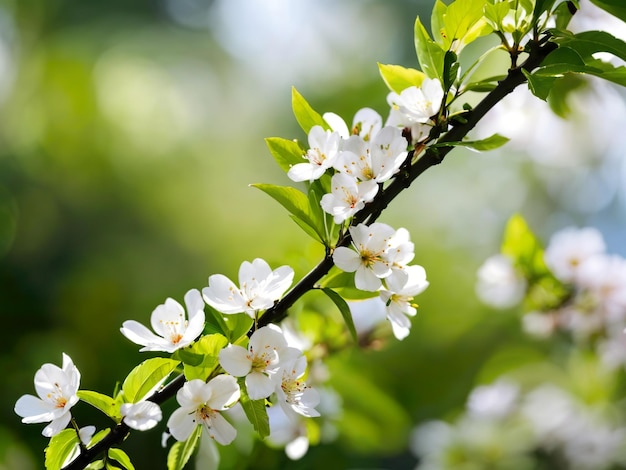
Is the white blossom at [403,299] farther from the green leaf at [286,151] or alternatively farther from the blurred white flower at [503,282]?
the blurred white flower at [503,282]

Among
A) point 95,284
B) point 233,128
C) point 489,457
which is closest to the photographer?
point 489,457

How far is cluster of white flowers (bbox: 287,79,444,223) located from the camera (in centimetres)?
43

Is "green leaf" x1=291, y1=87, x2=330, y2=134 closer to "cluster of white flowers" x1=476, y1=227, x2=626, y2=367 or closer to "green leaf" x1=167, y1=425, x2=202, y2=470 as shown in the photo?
"green leaf" x1=167, y1=425, x2=202, y2=470

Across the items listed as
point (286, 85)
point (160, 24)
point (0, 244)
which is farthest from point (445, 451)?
point (160, 24)

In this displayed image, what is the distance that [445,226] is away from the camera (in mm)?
2012

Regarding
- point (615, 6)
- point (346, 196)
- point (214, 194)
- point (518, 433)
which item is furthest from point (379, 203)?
point (214, 194)

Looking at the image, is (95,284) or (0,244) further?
(95,284)

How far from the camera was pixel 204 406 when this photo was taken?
0.43m

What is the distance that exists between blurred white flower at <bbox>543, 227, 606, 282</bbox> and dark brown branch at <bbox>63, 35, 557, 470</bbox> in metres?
0.45

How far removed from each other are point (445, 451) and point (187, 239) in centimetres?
139

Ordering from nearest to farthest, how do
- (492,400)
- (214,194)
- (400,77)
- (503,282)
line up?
(400,77) < (503,282) < (492,400) < (214,194)

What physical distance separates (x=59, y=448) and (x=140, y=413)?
0.08 meters

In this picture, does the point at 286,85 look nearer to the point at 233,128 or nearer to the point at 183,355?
the point at 233,128

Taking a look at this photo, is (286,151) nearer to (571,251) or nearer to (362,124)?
(362,124)
